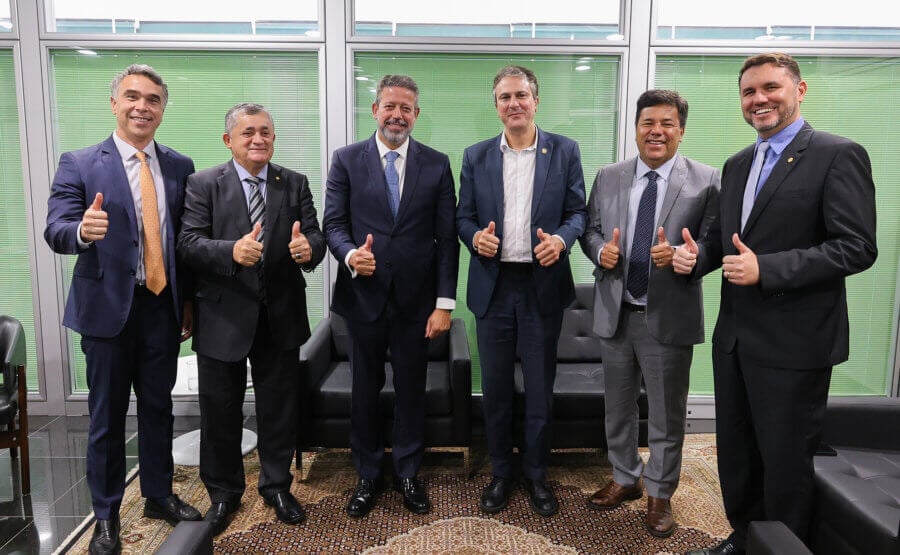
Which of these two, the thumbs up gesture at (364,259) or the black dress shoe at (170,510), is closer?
the thumbs up gesture at (364,259)

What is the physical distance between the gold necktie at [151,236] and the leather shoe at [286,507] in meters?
1.02

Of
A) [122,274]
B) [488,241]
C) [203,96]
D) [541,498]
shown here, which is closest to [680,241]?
[488,241]

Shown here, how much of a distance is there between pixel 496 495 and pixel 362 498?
596 mm

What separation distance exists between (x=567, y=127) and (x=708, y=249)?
5.50 ft

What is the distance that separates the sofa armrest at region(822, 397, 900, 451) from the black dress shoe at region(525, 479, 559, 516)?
1112 millimetres

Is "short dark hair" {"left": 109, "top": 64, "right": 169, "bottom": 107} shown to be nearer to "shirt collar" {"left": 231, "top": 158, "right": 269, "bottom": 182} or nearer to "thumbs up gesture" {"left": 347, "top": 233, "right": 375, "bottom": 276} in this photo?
"shirt collar" {"left": 231, "top": 158, "right": 269, "bottom": 182}

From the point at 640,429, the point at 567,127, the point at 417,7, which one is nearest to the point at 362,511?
the point at 640,429

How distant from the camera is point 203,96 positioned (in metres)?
3.67

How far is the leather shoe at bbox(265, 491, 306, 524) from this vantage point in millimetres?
2543

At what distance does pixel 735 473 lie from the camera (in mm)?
2172

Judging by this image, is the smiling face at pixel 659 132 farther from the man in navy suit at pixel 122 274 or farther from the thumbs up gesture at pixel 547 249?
the man in navy suit at pixel 122 274

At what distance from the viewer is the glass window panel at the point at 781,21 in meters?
3.61

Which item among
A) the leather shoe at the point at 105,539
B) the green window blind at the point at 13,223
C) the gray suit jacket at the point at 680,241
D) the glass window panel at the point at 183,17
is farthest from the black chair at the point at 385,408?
the green window blind at the point at 13,223

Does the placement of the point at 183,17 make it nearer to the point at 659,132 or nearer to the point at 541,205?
the point at 541,205
